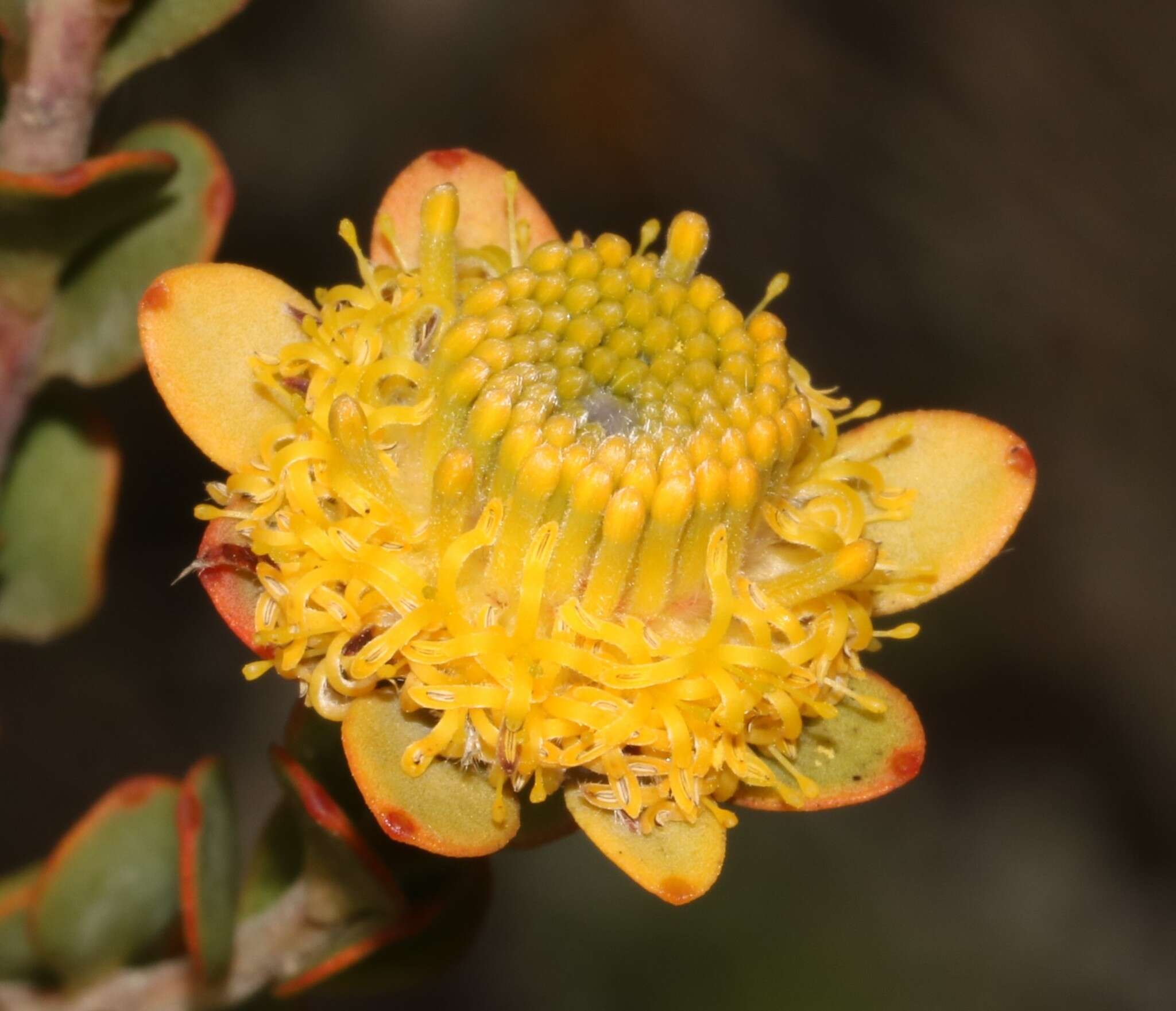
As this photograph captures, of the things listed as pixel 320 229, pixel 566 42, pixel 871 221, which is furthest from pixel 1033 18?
pixel 320 229

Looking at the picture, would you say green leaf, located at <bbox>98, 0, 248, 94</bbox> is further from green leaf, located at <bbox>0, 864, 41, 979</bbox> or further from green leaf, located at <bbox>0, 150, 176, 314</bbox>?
green leaf, located at <bbox>0, 864, 41, 979</bbox>

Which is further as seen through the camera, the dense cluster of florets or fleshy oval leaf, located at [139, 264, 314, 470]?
fleshy oval leaf, located at [139, 264, 314, 470]

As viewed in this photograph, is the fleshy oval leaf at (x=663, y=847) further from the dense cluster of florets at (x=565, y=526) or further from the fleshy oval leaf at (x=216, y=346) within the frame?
the fleshy oval leaf at (x=216, y=346)

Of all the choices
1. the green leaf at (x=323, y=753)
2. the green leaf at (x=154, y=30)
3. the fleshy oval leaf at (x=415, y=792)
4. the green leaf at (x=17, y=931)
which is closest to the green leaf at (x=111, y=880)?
the green leaf at (x=17, y=931)

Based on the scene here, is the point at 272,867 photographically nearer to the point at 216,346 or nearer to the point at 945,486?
the point at 216,346

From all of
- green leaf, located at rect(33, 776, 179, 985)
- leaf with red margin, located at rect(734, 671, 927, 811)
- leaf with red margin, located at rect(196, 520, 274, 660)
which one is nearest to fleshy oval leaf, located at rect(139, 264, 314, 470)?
leaf with red margin, located at rect(196, 520, 274, 660)
